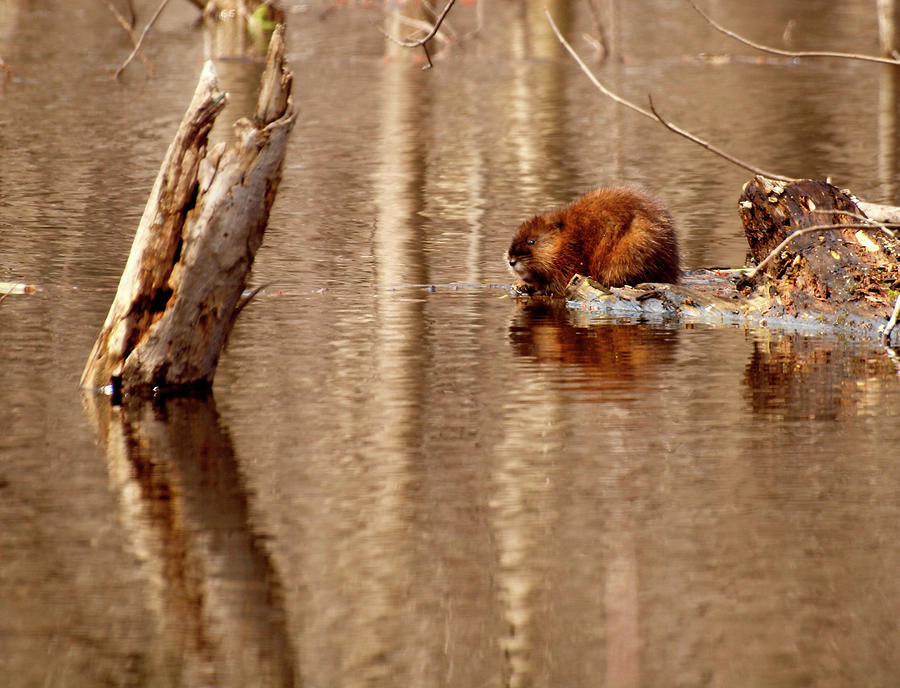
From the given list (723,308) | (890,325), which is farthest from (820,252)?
(890,325)

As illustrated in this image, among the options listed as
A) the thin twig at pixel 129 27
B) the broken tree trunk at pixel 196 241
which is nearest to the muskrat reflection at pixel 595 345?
the broken tree trunk at pixel 196 241

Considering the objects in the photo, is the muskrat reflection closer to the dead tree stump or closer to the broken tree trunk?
the dead tree stump

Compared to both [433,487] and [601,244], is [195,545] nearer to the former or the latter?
[433,487]

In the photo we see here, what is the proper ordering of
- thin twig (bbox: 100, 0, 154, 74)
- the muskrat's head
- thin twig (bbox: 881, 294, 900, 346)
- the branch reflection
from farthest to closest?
thin twig (bbox: 100, 0, 154, 74), the muskrat's head, thin twig (bbox: 881, 294, 900, 346), the branch reflection

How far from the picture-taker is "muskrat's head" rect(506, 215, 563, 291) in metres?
10.3

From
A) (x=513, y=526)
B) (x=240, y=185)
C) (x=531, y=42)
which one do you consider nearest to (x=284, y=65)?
(x=240, y=185)

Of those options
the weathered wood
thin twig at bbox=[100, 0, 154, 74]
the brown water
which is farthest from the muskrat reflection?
thin twig at bbox=[100, 0, 154, 74]

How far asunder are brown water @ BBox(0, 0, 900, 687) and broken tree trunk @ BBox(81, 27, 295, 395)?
0.25m

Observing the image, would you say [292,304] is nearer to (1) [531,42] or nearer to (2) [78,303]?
(2) [78,303]

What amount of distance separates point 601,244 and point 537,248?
0.42 meters

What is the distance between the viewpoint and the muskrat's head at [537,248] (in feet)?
33.7

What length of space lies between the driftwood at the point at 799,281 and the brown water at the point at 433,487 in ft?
1.02

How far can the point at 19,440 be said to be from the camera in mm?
6969

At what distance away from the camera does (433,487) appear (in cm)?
637
